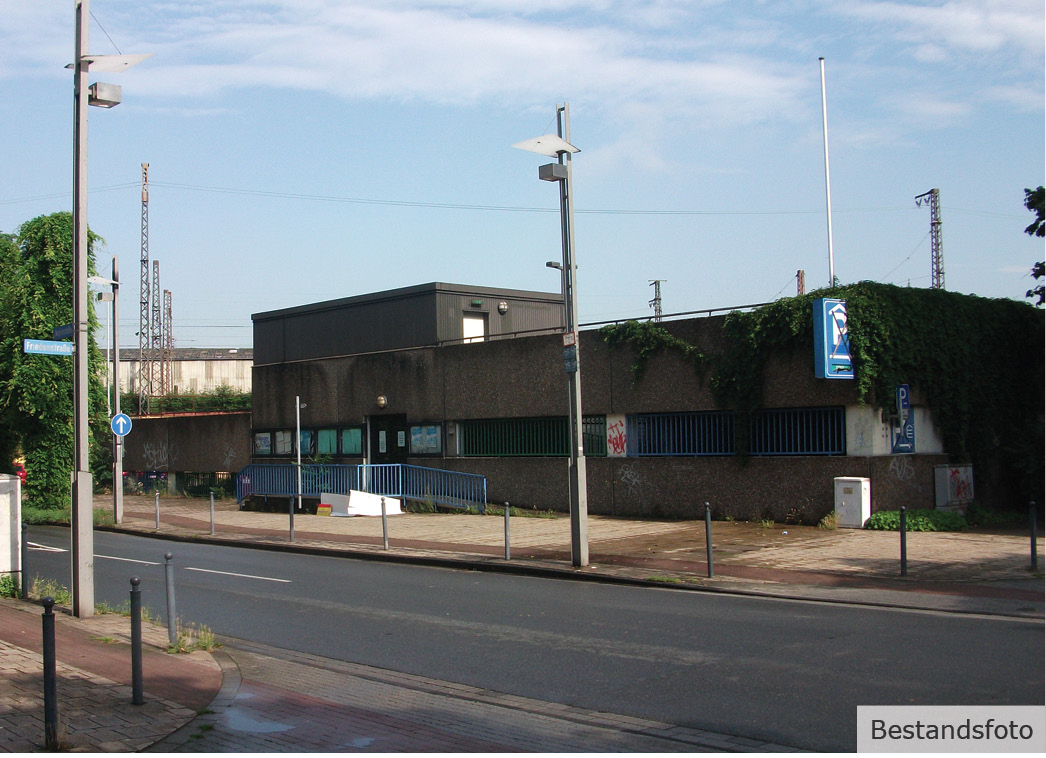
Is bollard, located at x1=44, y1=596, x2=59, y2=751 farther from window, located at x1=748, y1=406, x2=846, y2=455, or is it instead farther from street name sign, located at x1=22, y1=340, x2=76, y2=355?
window, located at x1=748, y1=406, x2=846, y2=455

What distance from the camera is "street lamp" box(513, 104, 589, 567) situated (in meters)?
15.4

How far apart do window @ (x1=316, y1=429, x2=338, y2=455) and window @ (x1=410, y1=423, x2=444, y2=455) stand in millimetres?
3600

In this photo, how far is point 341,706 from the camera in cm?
Result: 748

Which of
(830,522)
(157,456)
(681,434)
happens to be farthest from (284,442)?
(830,522)

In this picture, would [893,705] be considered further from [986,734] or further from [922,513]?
[922,513]

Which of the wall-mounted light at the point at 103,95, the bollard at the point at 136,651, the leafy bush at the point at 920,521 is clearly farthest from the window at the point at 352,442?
the bollard at the point at 136,651

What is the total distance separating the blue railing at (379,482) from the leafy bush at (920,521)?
427 inches

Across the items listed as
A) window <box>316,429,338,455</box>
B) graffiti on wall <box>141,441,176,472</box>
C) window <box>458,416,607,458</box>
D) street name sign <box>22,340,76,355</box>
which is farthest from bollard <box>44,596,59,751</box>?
graffiti on wall <box>141,441,176,472</box>

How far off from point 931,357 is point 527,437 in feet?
34.6

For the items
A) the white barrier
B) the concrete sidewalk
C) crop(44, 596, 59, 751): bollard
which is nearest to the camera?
crop(44, 596, 59, 751): bollard

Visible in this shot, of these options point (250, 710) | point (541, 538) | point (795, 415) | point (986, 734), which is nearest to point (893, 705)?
point (986, 734)

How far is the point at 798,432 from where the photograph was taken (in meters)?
21.0

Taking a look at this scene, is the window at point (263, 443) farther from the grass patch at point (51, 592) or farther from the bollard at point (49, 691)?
the bollard at point (49, 691)

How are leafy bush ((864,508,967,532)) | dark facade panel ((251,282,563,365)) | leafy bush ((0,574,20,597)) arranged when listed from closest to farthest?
leafy bush ((0,574,20,597)), leafy bush ((864,508,967,532)), dark facade panel ((251,282,563,365))
